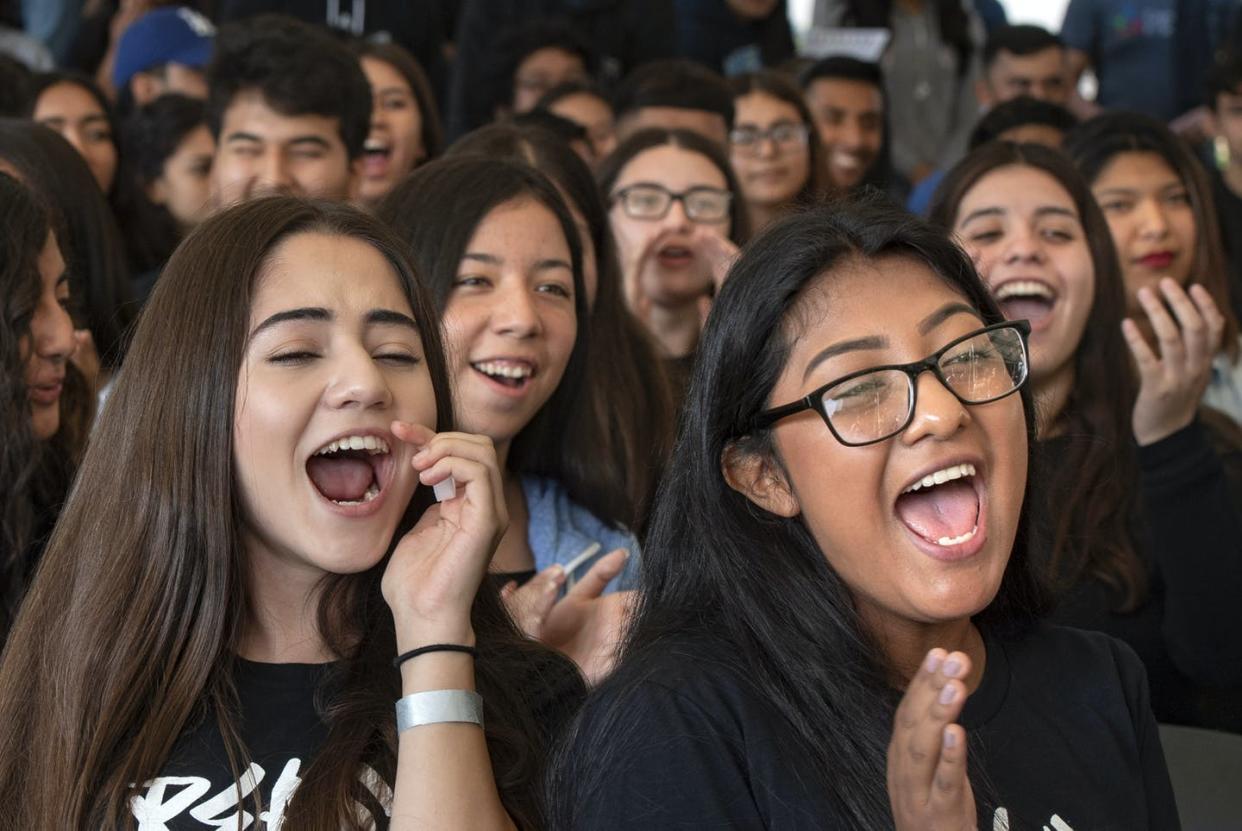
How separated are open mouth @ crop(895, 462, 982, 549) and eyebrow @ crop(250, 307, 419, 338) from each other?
0.66 meters

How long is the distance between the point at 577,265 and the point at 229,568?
45.3 inches

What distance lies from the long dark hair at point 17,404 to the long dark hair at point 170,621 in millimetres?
428

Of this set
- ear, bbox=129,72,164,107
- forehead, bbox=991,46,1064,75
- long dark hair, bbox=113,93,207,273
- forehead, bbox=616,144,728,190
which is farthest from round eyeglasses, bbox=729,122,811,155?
ear, bbox=129,72,164,107

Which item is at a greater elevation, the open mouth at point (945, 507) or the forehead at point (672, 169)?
the forehead at point (672, 169)

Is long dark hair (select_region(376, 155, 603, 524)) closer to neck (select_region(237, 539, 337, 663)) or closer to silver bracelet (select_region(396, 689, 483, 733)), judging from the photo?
neck (select_region(237, 539, 337, 663))

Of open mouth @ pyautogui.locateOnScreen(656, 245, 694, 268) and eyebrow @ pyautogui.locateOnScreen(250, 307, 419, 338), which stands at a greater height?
eyebrow @ pyautogui.locateOnScreen(250, 307, 419, 338)

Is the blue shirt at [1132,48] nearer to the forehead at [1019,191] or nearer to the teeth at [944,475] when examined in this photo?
the forehead at [1019,191]

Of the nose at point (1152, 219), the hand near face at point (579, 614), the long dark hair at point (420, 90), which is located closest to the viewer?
the hand near face at point (579, 614)

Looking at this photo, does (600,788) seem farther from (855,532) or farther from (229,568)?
(229,568)

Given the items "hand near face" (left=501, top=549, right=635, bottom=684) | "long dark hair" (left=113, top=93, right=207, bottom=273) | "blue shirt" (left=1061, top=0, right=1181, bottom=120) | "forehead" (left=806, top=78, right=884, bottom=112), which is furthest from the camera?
"blue shirt" (left=1061, top=0, right=1181, bottom=120)

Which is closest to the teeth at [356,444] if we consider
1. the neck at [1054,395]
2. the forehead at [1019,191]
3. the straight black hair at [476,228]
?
the straight black hair at [476,228]

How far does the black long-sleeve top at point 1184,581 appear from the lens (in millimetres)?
2666

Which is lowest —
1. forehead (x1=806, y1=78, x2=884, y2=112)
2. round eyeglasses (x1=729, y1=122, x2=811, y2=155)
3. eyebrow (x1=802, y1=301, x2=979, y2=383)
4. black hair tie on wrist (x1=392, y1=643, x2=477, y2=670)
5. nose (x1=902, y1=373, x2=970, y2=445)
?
black hair tie on wrist (x1=392, y1=643, x2=477, y2=670)

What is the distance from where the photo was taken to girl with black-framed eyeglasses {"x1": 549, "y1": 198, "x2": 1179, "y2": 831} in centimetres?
160
